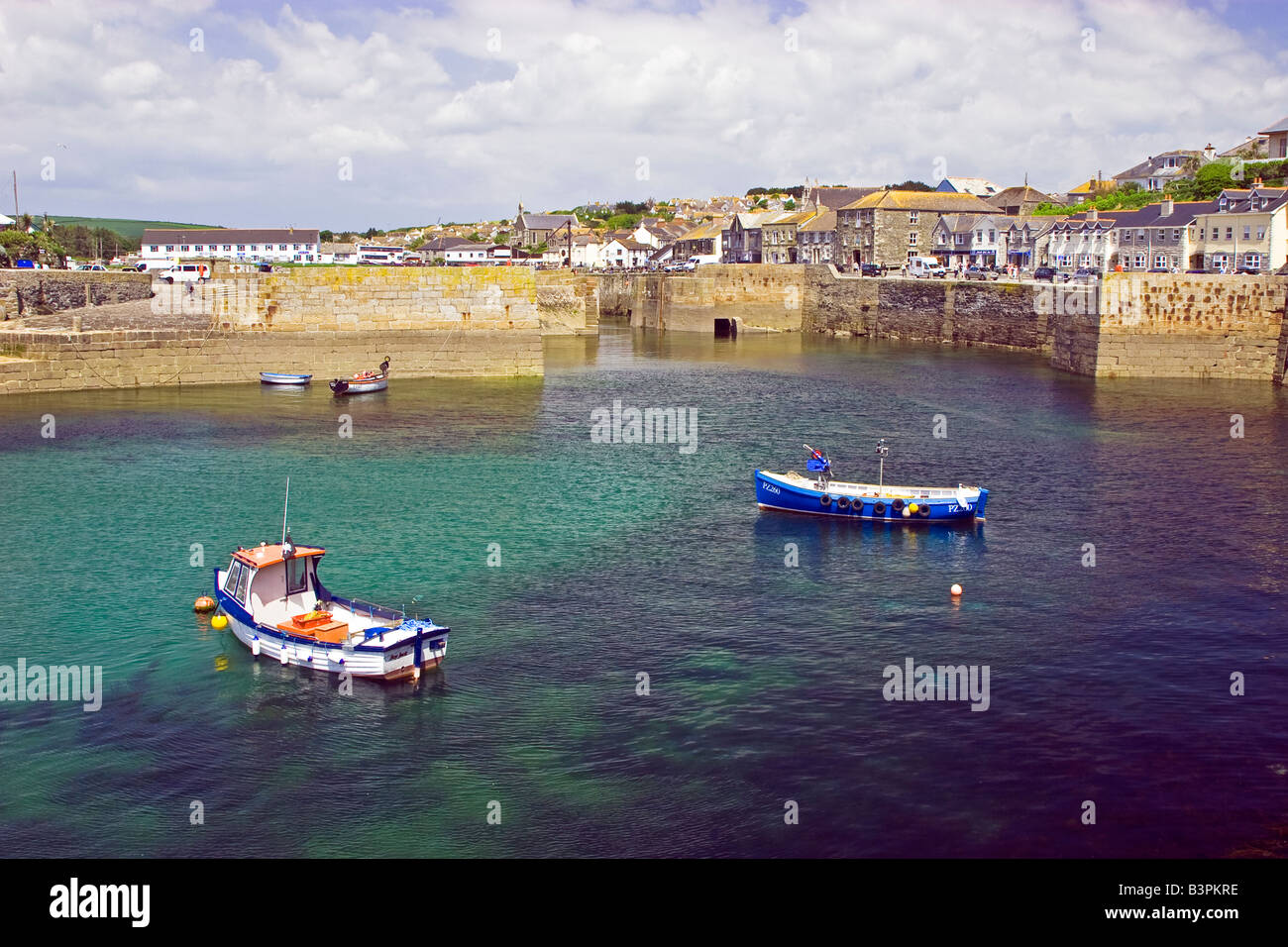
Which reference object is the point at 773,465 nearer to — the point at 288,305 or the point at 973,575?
the point at 973,575

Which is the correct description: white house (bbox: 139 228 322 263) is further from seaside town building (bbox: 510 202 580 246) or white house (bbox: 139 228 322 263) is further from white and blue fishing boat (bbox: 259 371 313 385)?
seaside town building (bbox: 510 202 580 246)

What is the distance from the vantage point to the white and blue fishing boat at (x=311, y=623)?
2061 centimetres

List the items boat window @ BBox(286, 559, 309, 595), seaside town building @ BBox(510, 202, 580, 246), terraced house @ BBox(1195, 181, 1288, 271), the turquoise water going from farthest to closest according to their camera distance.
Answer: seaside town building @ BBox(510, 202, 580, 246) → terraced house @ BBox(1195, 181, 1288, 271) → boat window @ BBox(286, 559, 309, 595) → the turquoise water

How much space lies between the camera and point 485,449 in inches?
1598

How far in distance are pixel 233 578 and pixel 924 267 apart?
8054 centimetres

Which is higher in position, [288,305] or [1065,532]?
[288,305]

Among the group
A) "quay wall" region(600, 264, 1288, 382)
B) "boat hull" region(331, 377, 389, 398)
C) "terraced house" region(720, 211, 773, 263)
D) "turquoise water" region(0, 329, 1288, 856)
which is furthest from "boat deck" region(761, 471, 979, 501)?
"terraced house" region(720, 211, 773, 263)

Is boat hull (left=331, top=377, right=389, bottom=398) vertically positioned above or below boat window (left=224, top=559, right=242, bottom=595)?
above

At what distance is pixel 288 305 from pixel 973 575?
3860cm

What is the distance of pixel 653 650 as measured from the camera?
22188mm

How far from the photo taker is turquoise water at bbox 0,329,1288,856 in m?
16.3

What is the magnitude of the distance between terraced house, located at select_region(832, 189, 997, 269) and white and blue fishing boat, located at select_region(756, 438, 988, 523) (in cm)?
7073

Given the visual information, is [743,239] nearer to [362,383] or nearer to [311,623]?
[362,383]
